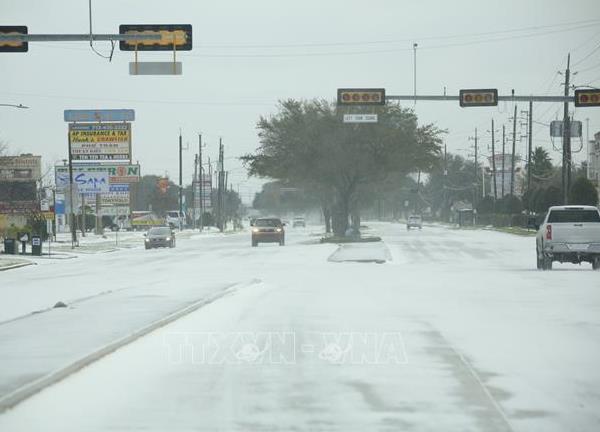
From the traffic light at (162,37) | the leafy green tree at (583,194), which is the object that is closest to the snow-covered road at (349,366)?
the traffic light at (162,37)

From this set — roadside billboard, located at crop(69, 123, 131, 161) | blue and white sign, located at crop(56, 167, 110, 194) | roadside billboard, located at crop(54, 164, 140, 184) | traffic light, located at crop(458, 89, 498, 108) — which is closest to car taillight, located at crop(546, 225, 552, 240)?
traffic light, located at crop(458, 89, 498, 108)

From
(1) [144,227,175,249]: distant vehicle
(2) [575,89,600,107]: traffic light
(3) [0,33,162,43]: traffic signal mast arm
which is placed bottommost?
(1) [144,227,175,249]: distant vehicle

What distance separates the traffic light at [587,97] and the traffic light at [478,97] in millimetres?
3240

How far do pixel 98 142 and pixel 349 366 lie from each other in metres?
73.9

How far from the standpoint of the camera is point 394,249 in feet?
188

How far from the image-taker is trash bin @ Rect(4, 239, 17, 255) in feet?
195

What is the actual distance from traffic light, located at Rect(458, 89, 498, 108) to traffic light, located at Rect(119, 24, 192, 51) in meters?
16.9

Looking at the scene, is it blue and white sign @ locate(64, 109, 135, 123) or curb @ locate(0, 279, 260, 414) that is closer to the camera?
curb @ locate(0, 279, 260, 414)

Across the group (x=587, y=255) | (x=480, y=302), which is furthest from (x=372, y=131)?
(x=480, y=302)

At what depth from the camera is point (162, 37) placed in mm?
23422

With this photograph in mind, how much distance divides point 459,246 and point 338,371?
48.6m

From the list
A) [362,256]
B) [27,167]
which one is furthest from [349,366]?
[27,167]

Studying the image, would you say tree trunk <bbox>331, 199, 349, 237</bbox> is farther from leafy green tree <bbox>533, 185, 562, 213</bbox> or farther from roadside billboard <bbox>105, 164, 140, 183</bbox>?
roadside billboard <bbox>105, 164, 140, 183</bbox>

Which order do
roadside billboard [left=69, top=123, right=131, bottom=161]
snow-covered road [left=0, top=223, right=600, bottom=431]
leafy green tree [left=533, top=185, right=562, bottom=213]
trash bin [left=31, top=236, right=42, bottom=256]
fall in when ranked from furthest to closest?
roadside billboard [left=69, top=123, right=131, bottom=161] < leafy green tree [left=533, top=185, right=562, bottom=213] < trash bin [left=31, top=236, right=42, bottom=256] < snow-covered road [left=0, top=223, right=600, bottom=431]
